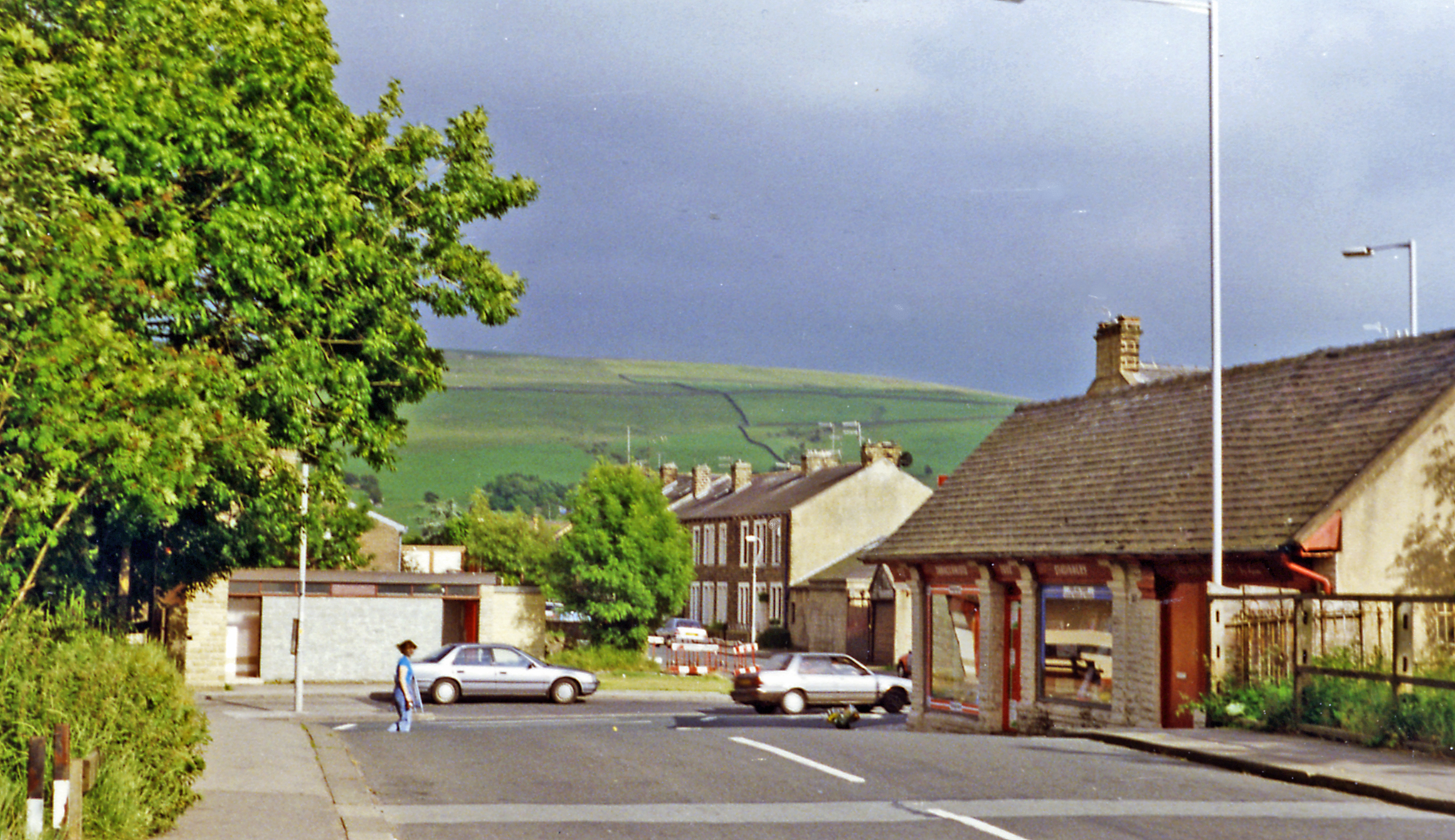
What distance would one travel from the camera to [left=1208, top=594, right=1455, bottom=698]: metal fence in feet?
56.0

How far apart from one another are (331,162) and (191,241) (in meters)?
5.19

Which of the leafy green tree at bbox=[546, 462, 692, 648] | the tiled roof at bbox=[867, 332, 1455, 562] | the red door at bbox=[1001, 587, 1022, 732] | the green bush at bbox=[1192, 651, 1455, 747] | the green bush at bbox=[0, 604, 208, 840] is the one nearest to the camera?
the green bush at bbox=[0, 604, 208, 840]

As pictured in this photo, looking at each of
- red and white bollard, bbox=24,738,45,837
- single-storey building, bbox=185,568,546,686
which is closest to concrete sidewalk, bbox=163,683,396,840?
red and white bollard, bbox=24,738,45,837

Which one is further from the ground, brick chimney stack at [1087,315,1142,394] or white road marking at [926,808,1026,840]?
brick chimney stack at [1087,315,1142,394]

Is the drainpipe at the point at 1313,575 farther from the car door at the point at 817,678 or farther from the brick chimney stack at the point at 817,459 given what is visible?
the brick chimney stack at the point at 817,459

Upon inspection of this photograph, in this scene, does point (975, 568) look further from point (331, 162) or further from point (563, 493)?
point (563, 493)

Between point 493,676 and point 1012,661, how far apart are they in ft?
44.8

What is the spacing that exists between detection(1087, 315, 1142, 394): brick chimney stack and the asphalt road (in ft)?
78.6

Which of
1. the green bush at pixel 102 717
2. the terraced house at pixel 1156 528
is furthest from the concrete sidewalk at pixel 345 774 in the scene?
the terraced house at pixel 1156 528

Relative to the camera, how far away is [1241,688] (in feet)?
67.5

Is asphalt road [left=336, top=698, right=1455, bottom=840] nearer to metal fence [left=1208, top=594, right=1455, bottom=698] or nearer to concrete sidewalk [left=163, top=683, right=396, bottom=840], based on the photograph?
concrete sidewalk [left=163, top=683, right=396, bottom=840]

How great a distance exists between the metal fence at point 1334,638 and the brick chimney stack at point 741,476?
67.6 m

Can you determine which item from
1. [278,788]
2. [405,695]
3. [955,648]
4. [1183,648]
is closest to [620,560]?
[955,648]

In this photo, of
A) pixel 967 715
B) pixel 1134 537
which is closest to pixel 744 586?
pixel 967 715
